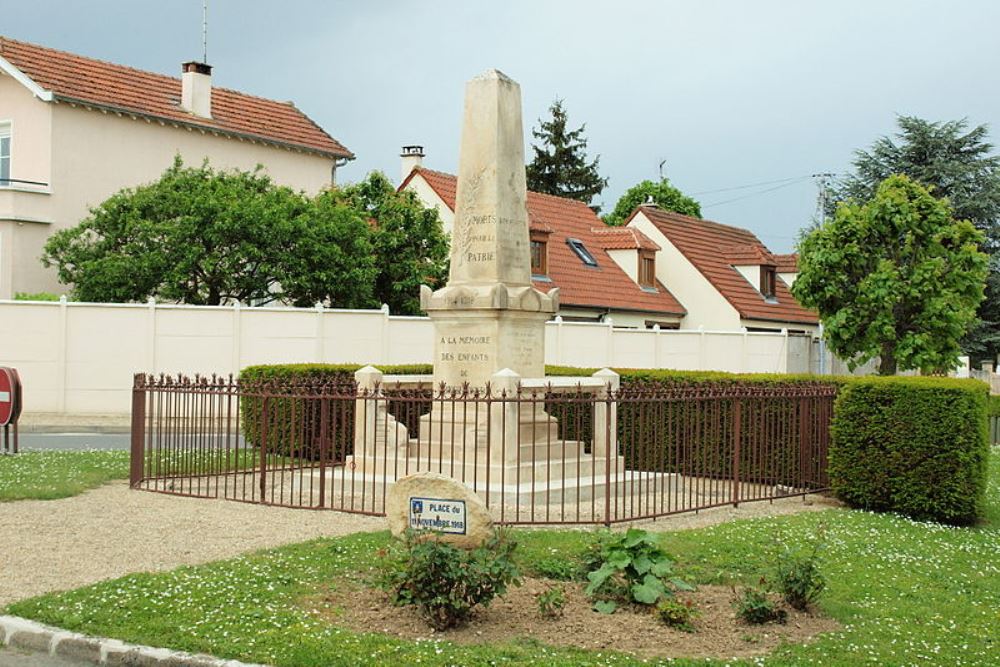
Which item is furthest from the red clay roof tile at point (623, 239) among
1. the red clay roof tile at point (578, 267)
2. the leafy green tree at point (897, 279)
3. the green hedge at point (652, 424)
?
the green hedge at point (652, 424)

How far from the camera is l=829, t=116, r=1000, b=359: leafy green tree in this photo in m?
45.8

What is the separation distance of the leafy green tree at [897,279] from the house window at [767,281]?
15181 mm

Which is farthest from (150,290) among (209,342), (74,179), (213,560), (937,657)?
(937,657)

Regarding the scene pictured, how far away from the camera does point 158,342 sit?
1056 inches

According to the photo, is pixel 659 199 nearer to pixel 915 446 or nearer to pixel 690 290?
pixel 690 290

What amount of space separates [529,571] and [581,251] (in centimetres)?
3523

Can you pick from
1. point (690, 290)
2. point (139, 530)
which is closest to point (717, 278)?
point (690, 290)

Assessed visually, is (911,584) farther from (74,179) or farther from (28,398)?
(74,179)

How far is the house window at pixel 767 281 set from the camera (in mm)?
47844

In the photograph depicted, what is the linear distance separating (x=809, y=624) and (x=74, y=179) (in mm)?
30264

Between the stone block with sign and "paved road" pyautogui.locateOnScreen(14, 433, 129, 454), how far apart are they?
44.7 feet

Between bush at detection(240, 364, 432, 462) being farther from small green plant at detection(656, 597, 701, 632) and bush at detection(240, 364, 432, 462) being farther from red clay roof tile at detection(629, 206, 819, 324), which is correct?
red clay roof tile at detection(629, 206, 819, 324)

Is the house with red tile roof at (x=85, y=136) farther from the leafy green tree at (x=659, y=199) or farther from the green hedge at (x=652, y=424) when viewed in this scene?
the leafy green tree at (x=659, y=199)

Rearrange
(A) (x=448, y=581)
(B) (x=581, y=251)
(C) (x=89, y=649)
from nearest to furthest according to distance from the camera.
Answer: (C) (x=89, y=649) → (A) (x=448, y=581) → (B) (x=581, y=251)
